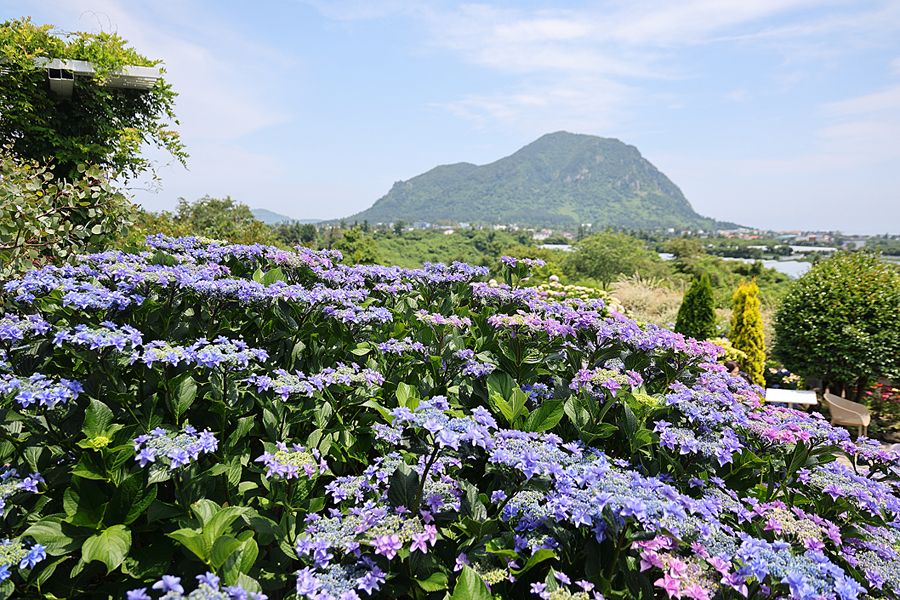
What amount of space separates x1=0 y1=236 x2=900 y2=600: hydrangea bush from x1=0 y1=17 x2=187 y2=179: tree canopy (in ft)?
18.2

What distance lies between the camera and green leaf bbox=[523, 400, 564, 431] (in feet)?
6.53

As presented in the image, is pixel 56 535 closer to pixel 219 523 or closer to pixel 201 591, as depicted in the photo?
pixel 219 523

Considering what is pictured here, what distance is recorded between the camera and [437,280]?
4.02 metres

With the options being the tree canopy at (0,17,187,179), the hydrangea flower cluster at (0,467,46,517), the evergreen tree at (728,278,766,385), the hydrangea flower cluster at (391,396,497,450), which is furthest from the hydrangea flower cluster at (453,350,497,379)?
Answer: the evergreen tree at (728,278,766,385)

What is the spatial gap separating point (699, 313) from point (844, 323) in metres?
3.27

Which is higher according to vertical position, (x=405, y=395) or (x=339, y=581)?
(x=405, y=395)

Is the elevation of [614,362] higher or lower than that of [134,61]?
lower

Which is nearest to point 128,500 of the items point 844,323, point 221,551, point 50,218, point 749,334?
point 221,551

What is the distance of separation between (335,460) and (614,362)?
1720 millimetres

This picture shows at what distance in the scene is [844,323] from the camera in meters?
8.16

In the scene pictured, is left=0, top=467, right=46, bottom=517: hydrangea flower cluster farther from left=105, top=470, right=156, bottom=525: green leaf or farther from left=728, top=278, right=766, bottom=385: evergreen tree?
left=728, top=278, right=766, bottom=385: evergreen tree

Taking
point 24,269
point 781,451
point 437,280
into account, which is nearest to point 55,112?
point 24,269

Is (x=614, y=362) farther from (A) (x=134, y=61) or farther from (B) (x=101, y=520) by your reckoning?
(A) (x=134, y=61)

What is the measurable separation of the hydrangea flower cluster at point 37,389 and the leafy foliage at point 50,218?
7.53 feet
